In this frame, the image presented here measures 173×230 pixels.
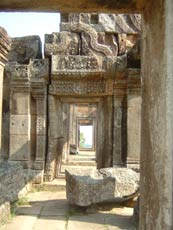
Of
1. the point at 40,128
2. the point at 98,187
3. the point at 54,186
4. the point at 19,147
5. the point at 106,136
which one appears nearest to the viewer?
the point at 98,187

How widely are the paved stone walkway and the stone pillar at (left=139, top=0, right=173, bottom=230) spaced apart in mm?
2596

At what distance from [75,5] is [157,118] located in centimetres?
111

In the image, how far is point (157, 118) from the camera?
226 centimetres

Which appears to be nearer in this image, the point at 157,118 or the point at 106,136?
the point at 157,118

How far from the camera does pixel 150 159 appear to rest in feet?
7.82

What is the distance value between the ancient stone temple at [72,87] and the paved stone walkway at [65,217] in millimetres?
1884

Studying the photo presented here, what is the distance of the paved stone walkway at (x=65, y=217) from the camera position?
Result: 496cm

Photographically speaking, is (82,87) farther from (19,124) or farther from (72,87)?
(19,124)

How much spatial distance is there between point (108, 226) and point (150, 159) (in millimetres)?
2929

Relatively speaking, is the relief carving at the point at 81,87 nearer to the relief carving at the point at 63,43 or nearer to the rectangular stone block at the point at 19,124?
the relief carving at the point at 63,43

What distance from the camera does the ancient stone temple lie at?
8.00 meters

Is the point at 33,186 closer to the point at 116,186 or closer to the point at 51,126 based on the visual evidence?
the point at 51,126

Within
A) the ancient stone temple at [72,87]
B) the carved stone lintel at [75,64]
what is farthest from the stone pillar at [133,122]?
the carved stone lintel at [75,64]

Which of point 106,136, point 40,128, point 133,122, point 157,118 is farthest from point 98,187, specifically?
point 157,118
